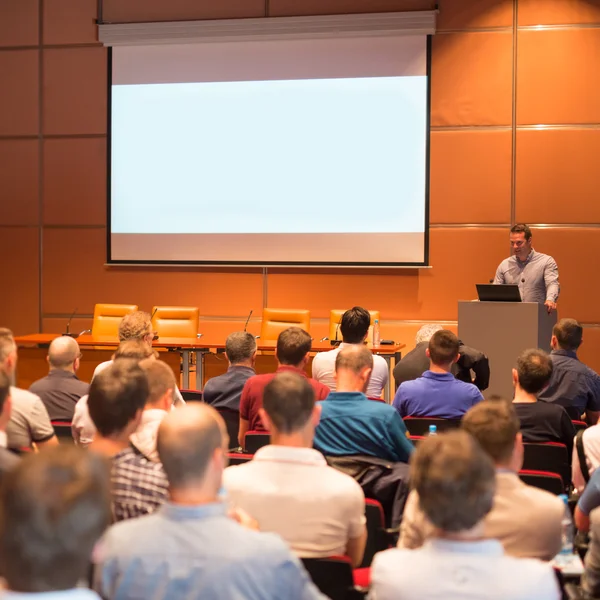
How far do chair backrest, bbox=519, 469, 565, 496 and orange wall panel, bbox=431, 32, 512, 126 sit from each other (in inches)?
244

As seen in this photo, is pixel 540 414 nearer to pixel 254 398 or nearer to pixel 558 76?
pixel 254 398

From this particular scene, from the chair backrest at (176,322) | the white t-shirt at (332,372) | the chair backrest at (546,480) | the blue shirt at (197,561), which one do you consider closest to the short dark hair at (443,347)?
the white t-shirt at (332,372)

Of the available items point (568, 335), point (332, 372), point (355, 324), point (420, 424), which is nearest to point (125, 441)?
point (420, 424)

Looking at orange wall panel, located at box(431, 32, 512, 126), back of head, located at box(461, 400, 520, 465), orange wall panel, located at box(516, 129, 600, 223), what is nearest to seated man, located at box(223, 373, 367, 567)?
back of head, located at box(461, 400, 520, 465)

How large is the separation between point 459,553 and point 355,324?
3.59 m

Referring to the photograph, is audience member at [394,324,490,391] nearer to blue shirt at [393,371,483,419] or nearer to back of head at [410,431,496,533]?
blue shirt at [393,371,483,419]

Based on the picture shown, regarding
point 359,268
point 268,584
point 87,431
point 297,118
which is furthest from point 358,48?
point 268,584

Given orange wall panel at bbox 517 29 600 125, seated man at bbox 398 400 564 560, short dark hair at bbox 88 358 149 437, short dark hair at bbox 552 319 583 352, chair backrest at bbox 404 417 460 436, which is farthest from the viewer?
orange wall panel at bbox 517 29 600 125

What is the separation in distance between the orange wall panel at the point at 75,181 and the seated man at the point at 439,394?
20.2 ft

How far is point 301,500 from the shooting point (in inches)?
87.5

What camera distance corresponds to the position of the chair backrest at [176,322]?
8.17 metres

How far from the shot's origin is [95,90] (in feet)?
30.7

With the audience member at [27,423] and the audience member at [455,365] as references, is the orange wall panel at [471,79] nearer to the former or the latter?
the audience member at [455,365]

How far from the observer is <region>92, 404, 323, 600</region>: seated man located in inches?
63.9
